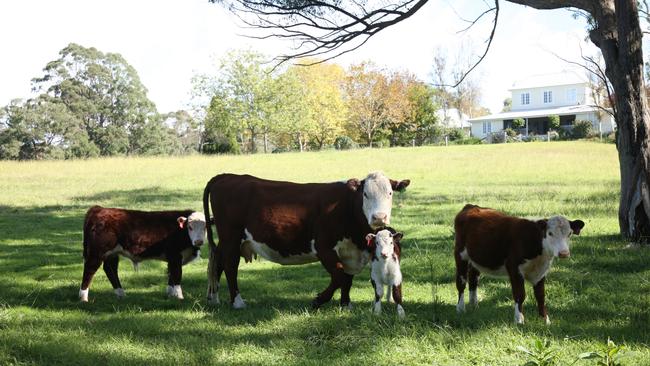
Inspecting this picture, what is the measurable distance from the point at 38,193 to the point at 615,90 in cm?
2001

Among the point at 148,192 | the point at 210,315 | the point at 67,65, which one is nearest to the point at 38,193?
the point at 148,192

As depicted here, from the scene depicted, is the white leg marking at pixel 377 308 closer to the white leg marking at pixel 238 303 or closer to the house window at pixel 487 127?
the white leg marking at pixel 238 303

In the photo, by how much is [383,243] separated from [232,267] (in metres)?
2.03

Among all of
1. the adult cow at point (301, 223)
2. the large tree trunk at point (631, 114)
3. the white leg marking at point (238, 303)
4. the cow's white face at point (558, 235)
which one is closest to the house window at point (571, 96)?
the large tree trunk at point (631, 114)

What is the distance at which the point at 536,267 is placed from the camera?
5.74 metres

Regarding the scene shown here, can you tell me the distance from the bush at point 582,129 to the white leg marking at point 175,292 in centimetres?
5228

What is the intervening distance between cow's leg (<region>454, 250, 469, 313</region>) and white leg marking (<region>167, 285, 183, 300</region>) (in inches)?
138

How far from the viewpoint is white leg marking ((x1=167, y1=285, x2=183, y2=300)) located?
7.50 meters

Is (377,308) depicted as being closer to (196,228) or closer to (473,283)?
(473,283)

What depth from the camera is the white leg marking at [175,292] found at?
750 cm

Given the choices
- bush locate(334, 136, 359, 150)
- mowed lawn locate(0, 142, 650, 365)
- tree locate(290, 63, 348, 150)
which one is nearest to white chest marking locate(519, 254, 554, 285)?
mowed lawn locate(0, 142, 650, 365)

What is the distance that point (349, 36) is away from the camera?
10.8 m

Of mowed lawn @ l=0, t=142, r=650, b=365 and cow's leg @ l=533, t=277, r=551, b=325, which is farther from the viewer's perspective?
cow's leg @ l=533, t=277, r=551, b=325

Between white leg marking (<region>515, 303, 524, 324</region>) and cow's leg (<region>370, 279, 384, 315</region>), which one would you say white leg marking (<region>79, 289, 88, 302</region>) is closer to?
cow's leg (<region>370, 279, 384, 315</region>)
